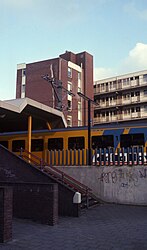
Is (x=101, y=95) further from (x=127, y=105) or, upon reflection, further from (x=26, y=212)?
(x=26, y=212)

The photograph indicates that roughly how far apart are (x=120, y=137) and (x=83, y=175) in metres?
3.35

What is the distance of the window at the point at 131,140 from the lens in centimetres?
1742

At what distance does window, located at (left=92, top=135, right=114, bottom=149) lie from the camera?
59.6 ft

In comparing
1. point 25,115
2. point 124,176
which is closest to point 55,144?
point 25,115

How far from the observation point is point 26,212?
11.7 metres

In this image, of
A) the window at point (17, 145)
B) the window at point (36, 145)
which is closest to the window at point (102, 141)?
the window at point (36, 145)

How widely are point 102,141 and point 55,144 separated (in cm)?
364

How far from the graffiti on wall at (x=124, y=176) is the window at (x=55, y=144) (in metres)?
4.42

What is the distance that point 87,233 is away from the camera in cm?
936

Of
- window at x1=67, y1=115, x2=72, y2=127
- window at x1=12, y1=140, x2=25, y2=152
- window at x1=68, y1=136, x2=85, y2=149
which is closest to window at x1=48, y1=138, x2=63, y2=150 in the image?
window at x1=68, y1=136, x2=85, y2=149

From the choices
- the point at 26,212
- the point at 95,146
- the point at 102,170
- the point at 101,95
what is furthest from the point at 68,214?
the point at 101,95

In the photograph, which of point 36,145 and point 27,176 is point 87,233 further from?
point 36,145

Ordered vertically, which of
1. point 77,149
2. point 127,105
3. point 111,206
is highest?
point 127,105

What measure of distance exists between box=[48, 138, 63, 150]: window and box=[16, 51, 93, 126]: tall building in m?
20.5
